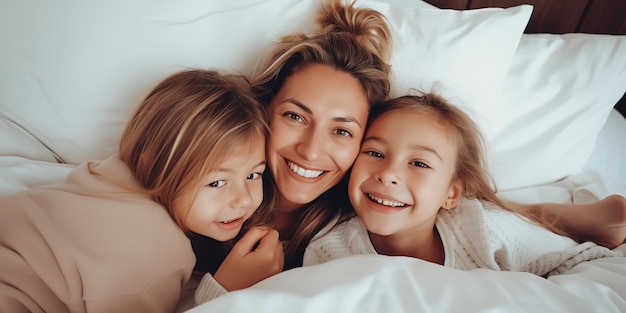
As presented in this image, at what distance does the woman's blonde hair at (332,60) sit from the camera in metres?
1.12

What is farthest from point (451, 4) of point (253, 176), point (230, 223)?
point (230, 223)

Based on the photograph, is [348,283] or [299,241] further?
[299,241]

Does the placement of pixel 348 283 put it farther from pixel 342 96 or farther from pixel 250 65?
pixel 250 65

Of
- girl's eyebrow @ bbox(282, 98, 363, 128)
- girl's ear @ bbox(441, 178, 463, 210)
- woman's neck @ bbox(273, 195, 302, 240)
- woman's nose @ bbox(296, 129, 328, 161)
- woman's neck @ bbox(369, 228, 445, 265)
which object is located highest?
girl's eyebrow @ bbox(282, 98, 363, 128)

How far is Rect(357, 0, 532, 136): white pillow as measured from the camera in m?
1.23

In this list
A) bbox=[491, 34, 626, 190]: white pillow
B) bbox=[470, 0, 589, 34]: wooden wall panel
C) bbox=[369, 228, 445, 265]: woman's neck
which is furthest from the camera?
bbox=[470, 0, 589, 34]: wooden wall panel

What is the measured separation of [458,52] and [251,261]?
80cm

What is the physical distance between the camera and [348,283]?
70 centimetres

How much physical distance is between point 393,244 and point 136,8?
92 centimetres

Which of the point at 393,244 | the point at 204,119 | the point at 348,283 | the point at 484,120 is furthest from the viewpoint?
the point at 484,120

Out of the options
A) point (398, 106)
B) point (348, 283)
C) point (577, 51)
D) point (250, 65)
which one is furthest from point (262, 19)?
point (577, 51)

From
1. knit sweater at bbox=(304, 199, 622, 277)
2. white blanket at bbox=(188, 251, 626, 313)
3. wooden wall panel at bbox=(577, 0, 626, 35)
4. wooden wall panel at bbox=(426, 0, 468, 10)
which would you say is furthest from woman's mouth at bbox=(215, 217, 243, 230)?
wooden wall panel at bbox=(577, 0, 626, 35)

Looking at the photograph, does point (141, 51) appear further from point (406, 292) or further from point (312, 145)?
point (406, 292)

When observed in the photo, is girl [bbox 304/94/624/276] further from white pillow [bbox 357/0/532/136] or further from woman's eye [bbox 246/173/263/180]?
woman's eye [bbox 246/173/263/180]
